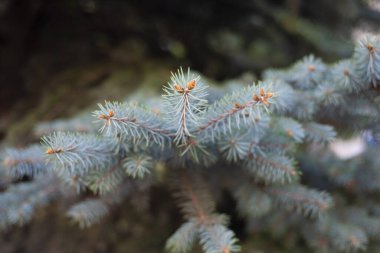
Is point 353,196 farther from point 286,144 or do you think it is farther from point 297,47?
point 297,47

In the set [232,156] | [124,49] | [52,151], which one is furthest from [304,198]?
[124,49]

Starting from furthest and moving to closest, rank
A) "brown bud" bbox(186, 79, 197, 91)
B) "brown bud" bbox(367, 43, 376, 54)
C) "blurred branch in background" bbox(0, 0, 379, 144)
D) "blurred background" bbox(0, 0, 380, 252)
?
"blurred branch in background" bbox(0, 0, 379, 144), "blurred background" bbox(0, 0, 380, 252), "brown bud" bbox(367, 43, 376, 54), "brown bud" bbox(186, 79, 197, 91)

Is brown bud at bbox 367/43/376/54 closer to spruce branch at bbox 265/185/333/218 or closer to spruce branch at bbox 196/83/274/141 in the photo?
spruce branch at bbox 196/83/274/141

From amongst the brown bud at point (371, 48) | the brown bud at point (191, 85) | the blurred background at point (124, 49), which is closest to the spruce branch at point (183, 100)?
the brown bud at point (191, 85)

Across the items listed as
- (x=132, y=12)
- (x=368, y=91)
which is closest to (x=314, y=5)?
(x=132, y=12)

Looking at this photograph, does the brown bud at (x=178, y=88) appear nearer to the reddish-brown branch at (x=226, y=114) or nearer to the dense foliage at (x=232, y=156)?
the dense foliage at (x=232, y=156)

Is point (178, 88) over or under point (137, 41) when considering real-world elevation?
under

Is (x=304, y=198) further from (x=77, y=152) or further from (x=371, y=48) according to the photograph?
(x=77, y=152)

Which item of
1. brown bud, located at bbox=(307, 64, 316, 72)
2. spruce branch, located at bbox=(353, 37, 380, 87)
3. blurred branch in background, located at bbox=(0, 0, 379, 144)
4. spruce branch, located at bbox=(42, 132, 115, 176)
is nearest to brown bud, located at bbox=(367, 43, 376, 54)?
spruce branch, located at bbox=(353, 37, 380, 87)
